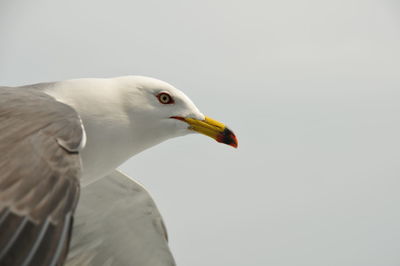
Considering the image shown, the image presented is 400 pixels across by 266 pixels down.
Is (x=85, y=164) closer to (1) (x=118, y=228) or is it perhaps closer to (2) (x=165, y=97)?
(2) (x=165, y=97)

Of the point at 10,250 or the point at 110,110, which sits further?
the point at 110,110

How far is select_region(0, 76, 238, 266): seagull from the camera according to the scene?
452cm

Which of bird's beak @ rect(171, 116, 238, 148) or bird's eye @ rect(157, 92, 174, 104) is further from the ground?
bird's eye @ rect(157, 92, 174, 104)

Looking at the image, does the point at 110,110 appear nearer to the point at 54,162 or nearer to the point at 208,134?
the point at 208,134

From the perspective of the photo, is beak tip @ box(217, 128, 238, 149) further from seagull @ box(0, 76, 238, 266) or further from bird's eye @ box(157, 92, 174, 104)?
bird's eye @ box(157, 92, 174, 104)

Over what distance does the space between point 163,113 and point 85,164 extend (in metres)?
0.86

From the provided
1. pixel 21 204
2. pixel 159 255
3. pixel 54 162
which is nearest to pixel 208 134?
pixel 159 255

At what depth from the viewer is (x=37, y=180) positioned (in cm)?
477

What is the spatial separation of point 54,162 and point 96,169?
140 centimetres

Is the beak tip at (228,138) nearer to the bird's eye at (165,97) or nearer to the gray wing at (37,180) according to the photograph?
the bird's eye at (165,97)

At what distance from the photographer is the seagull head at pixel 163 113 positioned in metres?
6.62

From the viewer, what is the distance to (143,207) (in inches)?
307

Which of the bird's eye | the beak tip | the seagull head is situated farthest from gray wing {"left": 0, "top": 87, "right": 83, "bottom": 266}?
the beak tip

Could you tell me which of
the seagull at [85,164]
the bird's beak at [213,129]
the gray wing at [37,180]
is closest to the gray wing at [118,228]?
the seagull at [85,164]
